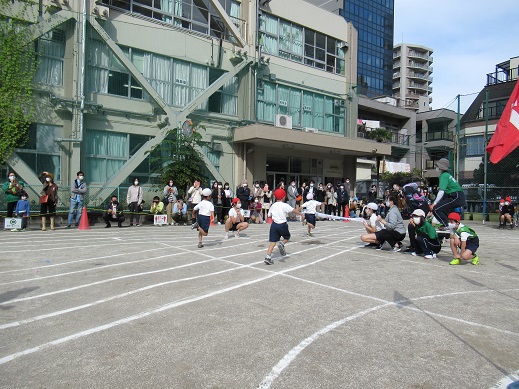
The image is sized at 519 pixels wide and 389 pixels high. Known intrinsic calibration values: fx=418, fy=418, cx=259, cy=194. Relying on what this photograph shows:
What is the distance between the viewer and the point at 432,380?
143 inches

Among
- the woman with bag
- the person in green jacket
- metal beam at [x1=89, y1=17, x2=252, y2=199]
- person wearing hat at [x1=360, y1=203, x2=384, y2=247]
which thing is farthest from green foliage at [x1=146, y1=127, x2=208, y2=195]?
the person in green jacket

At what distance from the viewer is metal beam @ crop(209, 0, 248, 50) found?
22375mm

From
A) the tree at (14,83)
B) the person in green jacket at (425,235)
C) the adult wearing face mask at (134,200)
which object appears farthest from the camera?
the adult wearing face mask at (134,200)

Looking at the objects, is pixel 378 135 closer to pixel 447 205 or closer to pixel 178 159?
pixel 178 159

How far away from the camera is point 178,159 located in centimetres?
1948

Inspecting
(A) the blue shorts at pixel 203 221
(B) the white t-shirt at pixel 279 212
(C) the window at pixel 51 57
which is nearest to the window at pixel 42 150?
(C) the window at pixel 51 57

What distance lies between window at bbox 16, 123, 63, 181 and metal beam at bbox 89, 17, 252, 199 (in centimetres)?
222

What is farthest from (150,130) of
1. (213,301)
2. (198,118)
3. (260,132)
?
(213,301)

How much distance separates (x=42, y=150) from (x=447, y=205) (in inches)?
620

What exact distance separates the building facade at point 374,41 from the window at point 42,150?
61.9 meters

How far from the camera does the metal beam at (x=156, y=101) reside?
18688 mm

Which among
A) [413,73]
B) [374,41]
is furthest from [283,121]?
[413,73]

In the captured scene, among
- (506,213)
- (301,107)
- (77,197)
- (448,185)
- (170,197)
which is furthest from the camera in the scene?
(301,107)

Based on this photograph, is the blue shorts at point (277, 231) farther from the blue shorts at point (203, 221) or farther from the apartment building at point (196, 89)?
the apartment building at point (196, 89)
